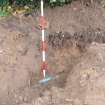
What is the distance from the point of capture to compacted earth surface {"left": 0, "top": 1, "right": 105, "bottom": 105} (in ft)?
16.2

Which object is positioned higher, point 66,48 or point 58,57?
point 66,48

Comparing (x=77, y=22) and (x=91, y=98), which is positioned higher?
(x=77, y=22)

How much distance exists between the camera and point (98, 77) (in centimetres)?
498

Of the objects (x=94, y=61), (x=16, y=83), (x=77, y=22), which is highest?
(x=77, y=22)

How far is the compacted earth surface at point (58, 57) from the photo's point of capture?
16.2ft

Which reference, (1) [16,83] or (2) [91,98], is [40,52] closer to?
(1) [16,83]

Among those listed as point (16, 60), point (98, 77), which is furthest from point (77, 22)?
point (98, 77)

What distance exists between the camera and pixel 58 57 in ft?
20.5

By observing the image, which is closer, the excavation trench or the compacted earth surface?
the compacted earth surface

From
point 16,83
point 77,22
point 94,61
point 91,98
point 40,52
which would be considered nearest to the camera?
point 91,98

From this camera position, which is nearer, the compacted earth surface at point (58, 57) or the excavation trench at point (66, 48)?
the compacted earth surface at point (58, 57)

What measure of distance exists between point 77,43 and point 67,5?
3.74 ft

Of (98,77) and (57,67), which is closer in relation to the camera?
(98,77)

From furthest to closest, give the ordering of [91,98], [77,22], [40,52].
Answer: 1. [77,22]
2. [40,52]
3. [91,98]
